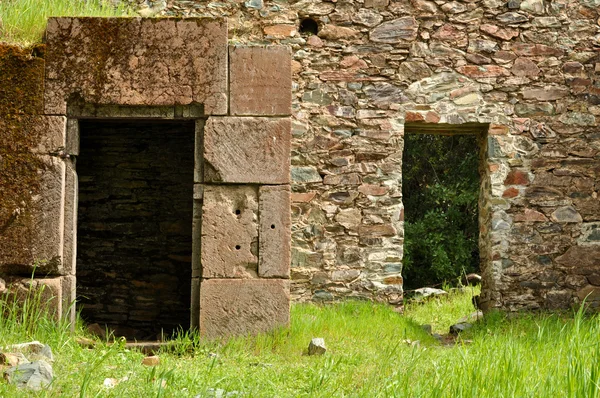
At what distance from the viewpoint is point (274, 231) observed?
17.8ft

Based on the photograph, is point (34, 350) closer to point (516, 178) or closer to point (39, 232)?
point (39, 232)

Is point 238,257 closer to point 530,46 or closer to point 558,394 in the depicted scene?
point 558,394

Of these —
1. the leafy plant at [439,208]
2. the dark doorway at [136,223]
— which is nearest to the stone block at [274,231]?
the dark doorway at [136,223]

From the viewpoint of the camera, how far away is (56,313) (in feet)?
17.1

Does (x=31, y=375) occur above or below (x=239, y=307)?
below

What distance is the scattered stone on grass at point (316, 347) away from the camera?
17.0 ft

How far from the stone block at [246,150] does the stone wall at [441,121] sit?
1848 millimetres

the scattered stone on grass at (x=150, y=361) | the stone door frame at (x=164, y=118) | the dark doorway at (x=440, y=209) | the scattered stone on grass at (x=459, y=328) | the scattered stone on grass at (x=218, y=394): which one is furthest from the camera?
the dark doorway at (x=440, y=209)

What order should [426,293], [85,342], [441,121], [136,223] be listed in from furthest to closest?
[426,293], [136,223], [441,121], [85,342]

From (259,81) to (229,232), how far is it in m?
1.07

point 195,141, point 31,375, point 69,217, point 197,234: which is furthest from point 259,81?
point 31,375

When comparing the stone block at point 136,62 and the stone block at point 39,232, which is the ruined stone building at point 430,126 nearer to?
the stone block at point 136,62

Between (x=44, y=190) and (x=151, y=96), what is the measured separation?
0.96 m

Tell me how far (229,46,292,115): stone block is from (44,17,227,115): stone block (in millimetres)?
78
